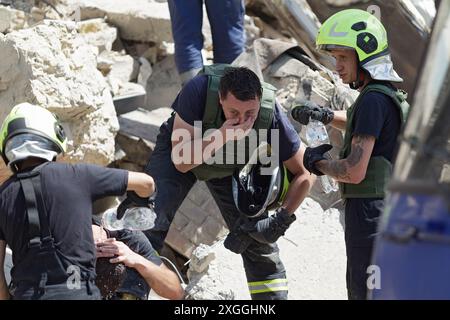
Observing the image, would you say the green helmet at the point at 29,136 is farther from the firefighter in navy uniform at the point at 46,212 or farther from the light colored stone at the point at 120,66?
the light colored stone at the point at 120,66

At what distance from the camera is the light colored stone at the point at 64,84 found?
6562 mm

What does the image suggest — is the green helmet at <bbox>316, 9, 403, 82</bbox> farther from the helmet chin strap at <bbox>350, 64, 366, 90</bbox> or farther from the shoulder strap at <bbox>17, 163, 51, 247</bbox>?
the shoulder strap at <bbox>17, 163, 51, 247</bbox>

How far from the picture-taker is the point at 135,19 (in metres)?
8.38

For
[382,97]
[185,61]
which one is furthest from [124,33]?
[382,97]

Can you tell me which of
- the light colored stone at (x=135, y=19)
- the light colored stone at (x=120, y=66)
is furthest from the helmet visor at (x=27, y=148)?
the light colored stone at (x=135, y=19)

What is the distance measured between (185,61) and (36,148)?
3218 mm

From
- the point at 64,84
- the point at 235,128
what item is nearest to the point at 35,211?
the point at 235,128

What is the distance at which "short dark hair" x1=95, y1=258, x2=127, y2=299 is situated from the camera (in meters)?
4.39

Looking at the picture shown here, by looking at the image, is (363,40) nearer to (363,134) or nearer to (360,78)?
(360,78)

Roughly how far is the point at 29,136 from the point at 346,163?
167 cm

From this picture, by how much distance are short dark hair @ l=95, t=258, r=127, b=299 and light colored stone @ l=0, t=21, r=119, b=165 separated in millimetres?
2372

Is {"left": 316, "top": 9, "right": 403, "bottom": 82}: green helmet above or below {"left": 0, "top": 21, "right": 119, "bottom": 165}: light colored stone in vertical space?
above

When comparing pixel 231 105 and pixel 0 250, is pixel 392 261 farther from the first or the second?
pixel 231 105

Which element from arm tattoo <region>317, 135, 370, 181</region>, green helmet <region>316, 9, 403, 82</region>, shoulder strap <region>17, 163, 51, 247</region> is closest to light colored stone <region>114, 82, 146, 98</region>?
green helmet <region>316, 9, 403, 82</region>
